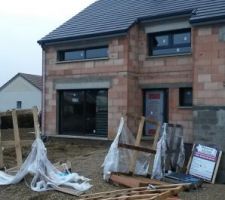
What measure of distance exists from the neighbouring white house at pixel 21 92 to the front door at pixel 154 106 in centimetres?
3335

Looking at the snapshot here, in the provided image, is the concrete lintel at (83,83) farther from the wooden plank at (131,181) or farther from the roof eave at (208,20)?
the wooden plank at (131,181)

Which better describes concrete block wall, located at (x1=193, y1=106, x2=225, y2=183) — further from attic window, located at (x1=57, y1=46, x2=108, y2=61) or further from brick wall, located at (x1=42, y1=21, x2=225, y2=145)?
attic window, located at (x1=57, y1=46, x2=108, y2=61)

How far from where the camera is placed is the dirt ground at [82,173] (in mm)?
10305

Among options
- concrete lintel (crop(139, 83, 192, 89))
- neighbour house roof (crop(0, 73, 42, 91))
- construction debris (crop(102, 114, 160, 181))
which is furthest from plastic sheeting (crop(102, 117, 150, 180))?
neighbour house roof (crop(0, 73, 42, 91))

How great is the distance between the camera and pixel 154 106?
61.1 feet

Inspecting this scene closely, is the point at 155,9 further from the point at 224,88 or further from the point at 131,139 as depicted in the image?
the point at 131,139

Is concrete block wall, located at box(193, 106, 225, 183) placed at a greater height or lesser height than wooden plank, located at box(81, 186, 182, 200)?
greater

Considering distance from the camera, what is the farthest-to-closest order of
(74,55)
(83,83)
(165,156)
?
(74,55) → (83,83) → (165,156)

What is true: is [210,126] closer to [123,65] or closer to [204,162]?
[204,162]

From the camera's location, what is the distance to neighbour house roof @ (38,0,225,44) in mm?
16759

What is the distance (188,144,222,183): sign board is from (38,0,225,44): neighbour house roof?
14.6 ft

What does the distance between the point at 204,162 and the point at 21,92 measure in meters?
43.3

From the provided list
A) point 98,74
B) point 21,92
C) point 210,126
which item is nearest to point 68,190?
point 210,126

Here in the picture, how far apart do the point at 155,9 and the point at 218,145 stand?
788 centimetres
